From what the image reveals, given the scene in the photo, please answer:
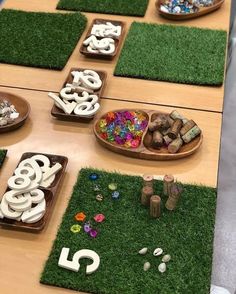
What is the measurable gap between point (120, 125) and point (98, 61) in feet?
1.44

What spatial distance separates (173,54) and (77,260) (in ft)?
3.22

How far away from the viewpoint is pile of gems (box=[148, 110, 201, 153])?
1.38 meters

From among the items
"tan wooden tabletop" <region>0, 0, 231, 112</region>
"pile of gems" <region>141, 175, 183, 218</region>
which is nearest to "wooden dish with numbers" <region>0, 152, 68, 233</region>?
"pile of gems" <region>141, 175, 183, 218</region>

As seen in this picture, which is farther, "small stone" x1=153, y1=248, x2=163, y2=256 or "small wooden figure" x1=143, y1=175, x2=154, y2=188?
"small wooden figure" x1=143, y1=175, x2=154, y2=188

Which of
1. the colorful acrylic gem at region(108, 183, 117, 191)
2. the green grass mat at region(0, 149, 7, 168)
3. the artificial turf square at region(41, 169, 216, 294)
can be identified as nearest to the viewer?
the artificial turf square at region(41, 169, 216, 294)

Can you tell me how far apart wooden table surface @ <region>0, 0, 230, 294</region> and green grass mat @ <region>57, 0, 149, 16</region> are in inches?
14.1

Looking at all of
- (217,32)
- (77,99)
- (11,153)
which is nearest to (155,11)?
(217,32)

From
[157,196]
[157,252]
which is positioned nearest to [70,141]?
[157,196]

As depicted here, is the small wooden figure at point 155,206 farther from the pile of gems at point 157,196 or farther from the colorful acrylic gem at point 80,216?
the colorful acrylic gem at point 80,216

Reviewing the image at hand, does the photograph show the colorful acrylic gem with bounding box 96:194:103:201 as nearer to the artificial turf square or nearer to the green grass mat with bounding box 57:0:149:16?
the artificial turf square

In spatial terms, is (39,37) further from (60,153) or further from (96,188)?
(96,188)

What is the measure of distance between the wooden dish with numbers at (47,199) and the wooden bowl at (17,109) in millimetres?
153

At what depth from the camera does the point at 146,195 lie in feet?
4.00

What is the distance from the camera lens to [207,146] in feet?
4.66
